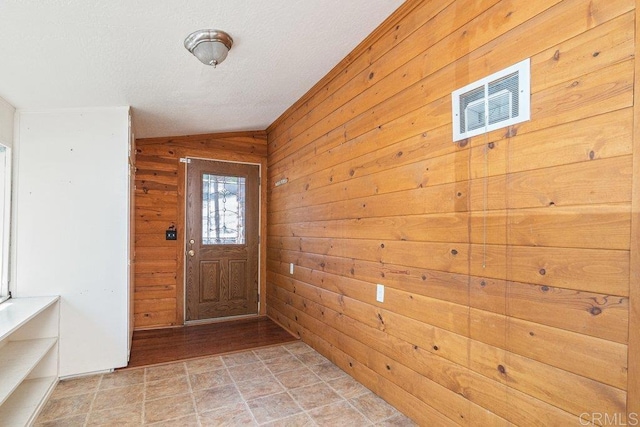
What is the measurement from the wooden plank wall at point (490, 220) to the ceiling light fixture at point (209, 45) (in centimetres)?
103

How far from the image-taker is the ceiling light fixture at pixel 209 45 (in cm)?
208

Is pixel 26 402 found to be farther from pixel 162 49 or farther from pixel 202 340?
pixel 162 49

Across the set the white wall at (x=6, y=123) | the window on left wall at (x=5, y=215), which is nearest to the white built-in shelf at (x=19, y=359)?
the window on left wall at (x=5, y=215)

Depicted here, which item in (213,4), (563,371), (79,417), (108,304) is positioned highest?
(213,4)

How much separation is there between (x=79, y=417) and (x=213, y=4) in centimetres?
267

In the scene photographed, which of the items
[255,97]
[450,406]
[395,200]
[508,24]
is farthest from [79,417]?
[508,24]

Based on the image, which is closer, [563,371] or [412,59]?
[563,371]

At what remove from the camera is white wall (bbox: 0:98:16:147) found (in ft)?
8.25

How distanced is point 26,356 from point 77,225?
1.01m

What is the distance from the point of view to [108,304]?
9.50ft

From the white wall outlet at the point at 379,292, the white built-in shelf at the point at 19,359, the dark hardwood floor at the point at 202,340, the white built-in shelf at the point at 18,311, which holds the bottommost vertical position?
the dark hardwood floor at the point at 202,340

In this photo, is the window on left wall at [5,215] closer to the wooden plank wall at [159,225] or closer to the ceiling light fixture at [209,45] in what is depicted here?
the wooden plank wall at [159,225]

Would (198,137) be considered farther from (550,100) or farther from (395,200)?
(550,100)

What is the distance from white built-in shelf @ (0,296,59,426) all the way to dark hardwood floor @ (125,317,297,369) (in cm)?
62
